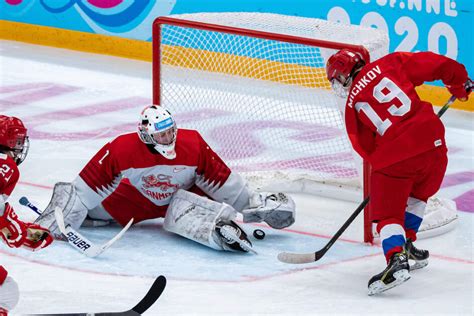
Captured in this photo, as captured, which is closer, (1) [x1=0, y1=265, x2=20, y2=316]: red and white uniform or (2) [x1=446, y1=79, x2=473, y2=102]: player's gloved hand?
(1) [x1=0, y1=265, x2=20, y2=316]: red and white uniform

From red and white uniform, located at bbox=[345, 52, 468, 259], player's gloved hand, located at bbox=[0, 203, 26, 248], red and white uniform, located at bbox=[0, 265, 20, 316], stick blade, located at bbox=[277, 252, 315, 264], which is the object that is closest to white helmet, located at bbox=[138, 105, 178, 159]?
stick blade, located at bbox=[277, 252, 315, 264]

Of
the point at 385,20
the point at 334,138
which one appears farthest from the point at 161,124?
the point at 385,20

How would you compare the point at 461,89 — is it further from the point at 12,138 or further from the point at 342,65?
the point at 12,138

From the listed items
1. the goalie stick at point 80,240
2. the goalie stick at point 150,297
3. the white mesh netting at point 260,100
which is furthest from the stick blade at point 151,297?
the white mesh netting at point 260,100

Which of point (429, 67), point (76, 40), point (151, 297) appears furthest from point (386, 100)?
point (76, 40)

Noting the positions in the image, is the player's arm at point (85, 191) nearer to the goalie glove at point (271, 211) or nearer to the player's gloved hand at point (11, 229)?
the goalie glove at point (271, 211)

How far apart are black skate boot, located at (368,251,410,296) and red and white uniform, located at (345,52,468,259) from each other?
0.05m

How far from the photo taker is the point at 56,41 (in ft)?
32.0

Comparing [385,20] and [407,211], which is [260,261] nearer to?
[407,211]

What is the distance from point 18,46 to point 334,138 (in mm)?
3914

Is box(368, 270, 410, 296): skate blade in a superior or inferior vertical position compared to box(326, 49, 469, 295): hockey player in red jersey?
inferior

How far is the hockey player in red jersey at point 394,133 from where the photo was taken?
16.0 feet

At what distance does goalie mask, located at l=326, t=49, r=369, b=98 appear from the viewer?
507cm

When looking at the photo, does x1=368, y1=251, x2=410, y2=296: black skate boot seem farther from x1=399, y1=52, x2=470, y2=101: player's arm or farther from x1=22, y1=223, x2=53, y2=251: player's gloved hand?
x1=22, y1=223, x2=53, y2=251: player's gloved hand
